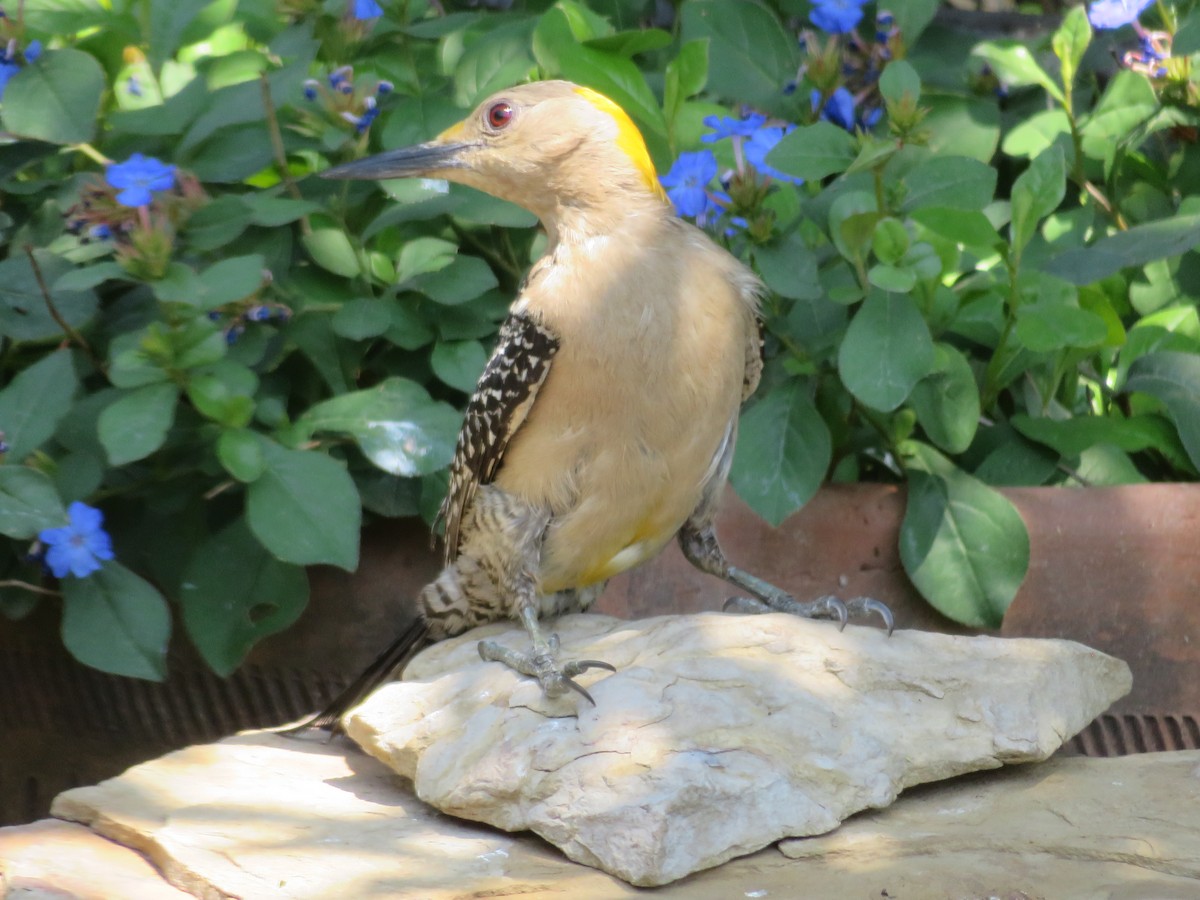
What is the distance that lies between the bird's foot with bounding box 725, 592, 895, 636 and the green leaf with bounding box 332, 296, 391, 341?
141 centimetres

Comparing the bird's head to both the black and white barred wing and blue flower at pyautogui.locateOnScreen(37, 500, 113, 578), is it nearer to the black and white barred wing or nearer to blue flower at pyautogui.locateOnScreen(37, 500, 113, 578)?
the black and white barred wing

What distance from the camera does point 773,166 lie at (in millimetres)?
4090

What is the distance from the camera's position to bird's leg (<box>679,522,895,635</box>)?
4.09m

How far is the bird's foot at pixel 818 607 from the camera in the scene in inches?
155

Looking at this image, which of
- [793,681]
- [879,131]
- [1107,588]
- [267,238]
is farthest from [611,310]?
[879,131]

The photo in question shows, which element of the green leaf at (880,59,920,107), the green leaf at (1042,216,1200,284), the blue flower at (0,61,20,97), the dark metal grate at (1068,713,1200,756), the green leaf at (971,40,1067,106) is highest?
the blue flower at (0,61,20,97)

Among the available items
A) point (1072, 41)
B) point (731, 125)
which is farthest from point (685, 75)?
point (1072, 41)

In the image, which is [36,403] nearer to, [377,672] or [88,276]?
[88,276]

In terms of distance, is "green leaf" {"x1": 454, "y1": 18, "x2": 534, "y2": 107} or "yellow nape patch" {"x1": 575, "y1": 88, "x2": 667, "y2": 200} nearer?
"yellow nape patch" {"x1": 575, "y1": 88, "x2": 667, "y2": 200}

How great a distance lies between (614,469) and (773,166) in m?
1.05

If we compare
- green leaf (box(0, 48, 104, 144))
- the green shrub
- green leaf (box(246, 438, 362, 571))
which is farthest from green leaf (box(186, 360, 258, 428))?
green leaf (box(0, 48, 104, 144))

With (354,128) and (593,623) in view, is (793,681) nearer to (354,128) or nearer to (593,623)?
(593,623)

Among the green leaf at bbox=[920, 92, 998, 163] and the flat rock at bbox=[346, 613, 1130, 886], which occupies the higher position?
the green leaf at bbox=[920, 92, 998, 163]

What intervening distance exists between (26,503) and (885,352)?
2.45 metres
